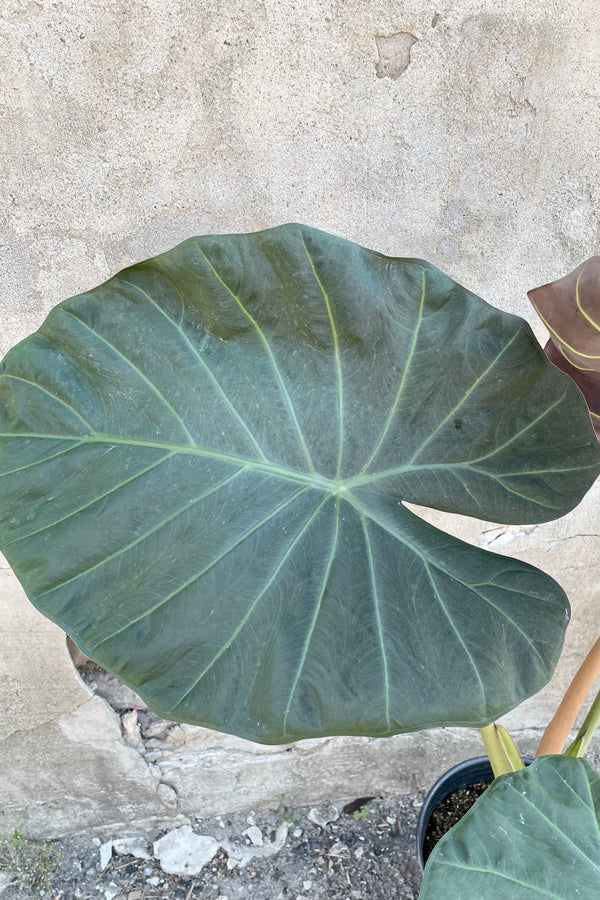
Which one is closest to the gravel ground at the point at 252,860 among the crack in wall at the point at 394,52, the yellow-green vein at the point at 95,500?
the yellow-green vein at the point at 95,500

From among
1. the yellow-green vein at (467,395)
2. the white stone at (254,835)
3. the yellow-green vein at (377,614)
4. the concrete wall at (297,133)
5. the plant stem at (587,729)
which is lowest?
the white stone at (254,835)

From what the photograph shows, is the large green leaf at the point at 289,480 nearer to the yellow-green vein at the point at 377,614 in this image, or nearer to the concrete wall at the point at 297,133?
the yellow-green vein at the point at 377,614

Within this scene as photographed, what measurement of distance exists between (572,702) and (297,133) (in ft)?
3.25

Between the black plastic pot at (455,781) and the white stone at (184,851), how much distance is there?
572mm

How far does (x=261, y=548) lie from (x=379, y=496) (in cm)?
15

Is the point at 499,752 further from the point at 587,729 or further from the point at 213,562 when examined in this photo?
the point at 213,562

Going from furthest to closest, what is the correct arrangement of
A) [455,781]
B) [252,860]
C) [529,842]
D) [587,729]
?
[252,860], [455,781], [587,729], [529,842]

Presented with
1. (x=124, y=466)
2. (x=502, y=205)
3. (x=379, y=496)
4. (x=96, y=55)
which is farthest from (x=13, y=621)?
(x=502, y=205)

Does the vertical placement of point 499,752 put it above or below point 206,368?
below

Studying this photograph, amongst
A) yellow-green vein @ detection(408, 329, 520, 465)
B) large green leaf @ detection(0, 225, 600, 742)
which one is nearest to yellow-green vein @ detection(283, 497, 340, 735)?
large green leaf @ detection(0, 225, 600, 742)

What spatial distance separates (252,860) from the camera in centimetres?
148

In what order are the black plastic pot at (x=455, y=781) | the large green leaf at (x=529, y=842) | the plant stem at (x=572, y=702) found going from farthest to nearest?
1. the black plastic pot at (x=455, y=781)
2. the plant stem at (x=572, y=702)
3. the large green leaf at (x=529, y=842)

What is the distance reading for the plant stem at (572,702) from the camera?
0.90 m

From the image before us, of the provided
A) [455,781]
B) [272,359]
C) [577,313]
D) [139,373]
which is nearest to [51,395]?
[139,373]
